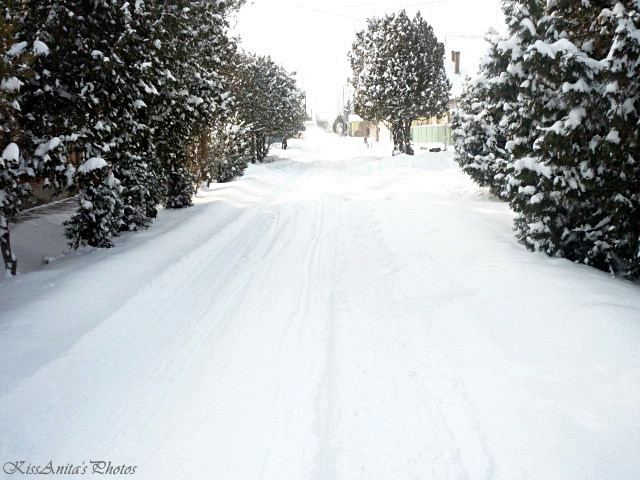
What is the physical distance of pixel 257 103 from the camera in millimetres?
35375

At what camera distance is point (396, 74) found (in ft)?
103

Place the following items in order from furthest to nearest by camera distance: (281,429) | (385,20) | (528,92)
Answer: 1. (385,20)
2. (528,92)
3. (281,429)

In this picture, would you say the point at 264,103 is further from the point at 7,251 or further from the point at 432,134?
the point at 7,251

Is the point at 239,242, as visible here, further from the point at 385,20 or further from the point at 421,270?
the point at 385,20

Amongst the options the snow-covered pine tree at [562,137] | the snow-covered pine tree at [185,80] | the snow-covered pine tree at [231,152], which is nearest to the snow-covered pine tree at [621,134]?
the snow-covered pine tree at [562,137]

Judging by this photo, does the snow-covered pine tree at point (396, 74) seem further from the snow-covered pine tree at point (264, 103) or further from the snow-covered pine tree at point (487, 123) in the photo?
the snow-covered pine tree at point (487, 123)

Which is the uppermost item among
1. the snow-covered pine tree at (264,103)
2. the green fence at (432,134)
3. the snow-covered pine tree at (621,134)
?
the snow-covered pine tree at (264,103)

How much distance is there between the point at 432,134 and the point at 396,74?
17.4 m

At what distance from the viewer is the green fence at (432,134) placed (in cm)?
4276

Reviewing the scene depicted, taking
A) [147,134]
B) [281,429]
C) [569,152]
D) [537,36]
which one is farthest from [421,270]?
[147,134]

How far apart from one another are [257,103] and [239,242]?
2721 cm

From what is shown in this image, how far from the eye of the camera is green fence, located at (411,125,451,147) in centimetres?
4276

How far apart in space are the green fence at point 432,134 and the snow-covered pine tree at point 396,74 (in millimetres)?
8397

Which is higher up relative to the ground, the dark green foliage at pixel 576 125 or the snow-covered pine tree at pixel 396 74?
the snow-covered pine tree at pixel 396 74
